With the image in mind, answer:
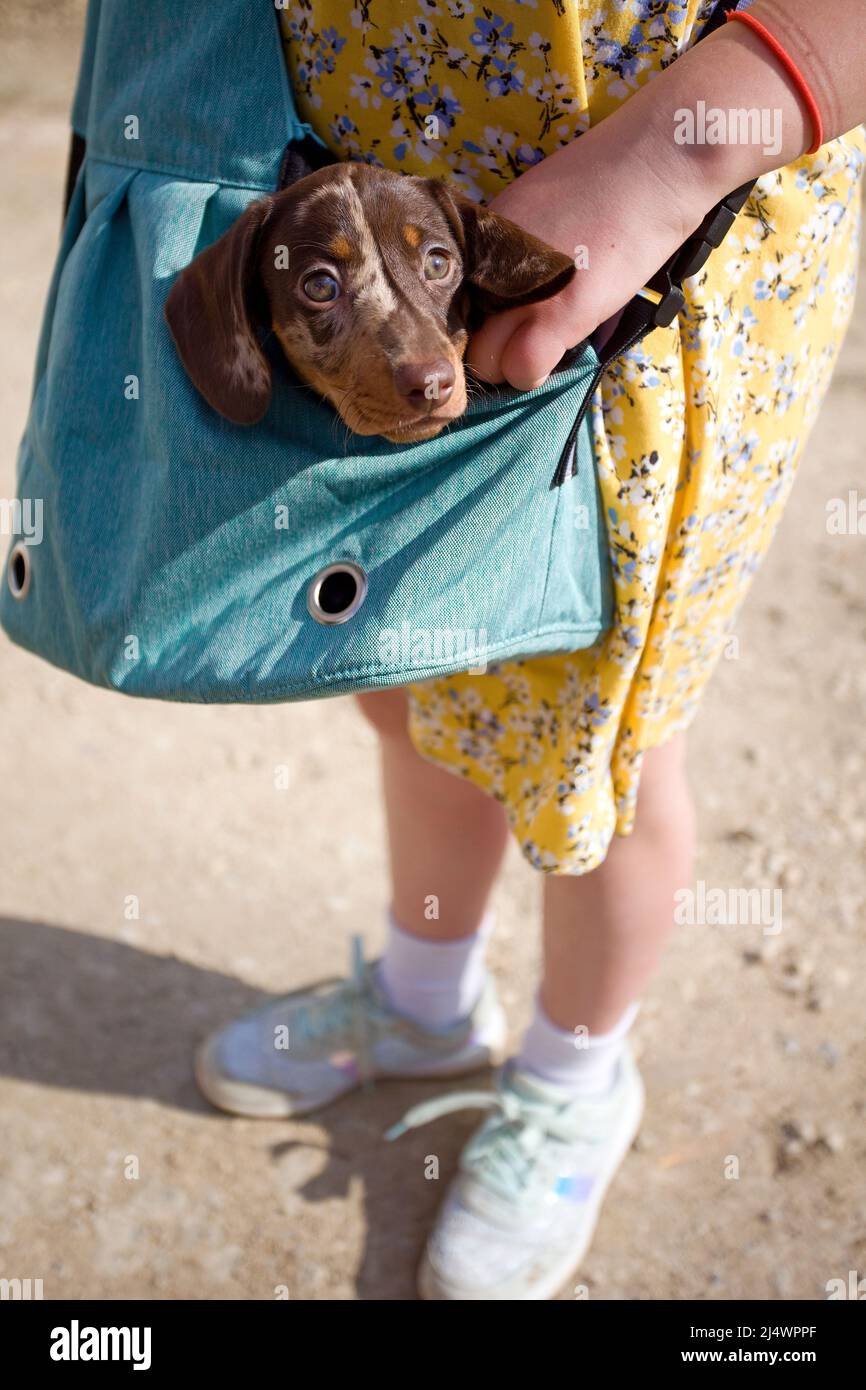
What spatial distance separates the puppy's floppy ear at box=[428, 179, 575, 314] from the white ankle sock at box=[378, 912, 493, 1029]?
1.10 m

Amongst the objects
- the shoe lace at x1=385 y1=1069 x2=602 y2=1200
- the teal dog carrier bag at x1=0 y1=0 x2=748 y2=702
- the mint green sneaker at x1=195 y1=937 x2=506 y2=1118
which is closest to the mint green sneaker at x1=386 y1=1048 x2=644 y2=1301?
the shoe lace at x1=385 y1=1069 x2=602 y2=1200

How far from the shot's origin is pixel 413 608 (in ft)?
3.77

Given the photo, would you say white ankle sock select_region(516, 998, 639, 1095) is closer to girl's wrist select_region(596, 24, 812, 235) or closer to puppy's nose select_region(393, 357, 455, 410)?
puppy's nose select_region(393, 357, 455, 410)

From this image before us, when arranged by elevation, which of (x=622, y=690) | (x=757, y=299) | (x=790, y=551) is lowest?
(x=790, y=551)

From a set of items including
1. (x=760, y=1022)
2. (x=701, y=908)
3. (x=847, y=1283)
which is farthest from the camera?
(x=701, y=908)

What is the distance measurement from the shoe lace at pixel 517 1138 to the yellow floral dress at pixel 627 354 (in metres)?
0.58

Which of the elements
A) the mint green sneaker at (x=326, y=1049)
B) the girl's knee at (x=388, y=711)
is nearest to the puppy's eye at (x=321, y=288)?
the girl's knee at (x=388, y=711)

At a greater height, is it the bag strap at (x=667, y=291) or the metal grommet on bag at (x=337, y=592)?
the bag strap at (x=667, y=291)

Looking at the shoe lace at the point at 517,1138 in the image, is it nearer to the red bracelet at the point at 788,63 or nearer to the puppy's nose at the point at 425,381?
the puppy's nose at the point at 425,381

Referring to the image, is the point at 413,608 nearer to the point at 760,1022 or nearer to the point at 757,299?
the point at 757,299

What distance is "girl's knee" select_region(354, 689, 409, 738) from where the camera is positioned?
1673 mm

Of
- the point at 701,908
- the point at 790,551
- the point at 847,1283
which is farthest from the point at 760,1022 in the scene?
the point at 790,551

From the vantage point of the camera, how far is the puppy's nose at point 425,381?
1.05 meters

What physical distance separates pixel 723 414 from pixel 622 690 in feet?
1.01
